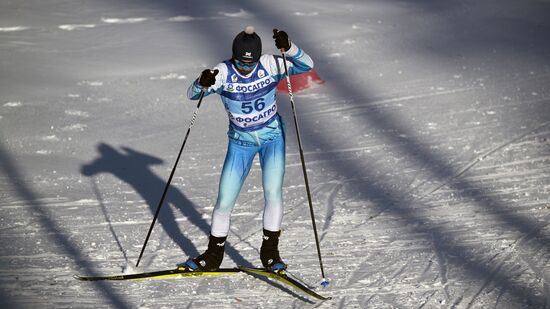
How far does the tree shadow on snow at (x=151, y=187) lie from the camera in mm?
7360

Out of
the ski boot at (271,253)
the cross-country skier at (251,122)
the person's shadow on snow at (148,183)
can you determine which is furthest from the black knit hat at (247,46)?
the person's shadow on snow at (148,183)

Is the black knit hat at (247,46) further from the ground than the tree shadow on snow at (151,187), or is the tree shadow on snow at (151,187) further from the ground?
the black knit hat at (247,46)

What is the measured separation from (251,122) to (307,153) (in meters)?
3.03


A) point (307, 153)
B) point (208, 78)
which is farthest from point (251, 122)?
point (307, 153)

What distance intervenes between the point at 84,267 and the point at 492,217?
3504 millimetres

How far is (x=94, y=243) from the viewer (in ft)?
23.9

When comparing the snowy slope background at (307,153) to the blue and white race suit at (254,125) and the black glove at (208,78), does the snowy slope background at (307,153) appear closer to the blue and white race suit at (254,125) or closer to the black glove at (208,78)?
the blue and white race suit at (254,125)

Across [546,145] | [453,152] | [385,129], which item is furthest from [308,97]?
[546,145]

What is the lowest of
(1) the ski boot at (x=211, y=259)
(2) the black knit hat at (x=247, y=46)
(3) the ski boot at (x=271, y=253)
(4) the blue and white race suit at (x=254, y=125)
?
(1) the ski boot at (x=211, y=259)

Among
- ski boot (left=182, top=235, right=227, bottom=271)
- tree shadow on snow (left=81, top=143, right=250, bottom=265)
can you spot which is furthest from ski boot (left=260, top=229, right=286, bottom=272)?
tree shadow on snow (left=81, top=143, right=250, bottom=265)

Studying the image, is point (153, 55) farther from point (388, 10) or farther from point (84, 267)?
point (84, 267)

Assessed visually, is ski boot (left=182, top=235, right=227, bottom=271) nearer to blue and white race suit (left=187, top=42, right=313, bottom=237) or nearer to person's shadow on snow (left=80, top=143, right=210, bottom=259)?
blue and white race suit (left=187, top=42, right=313, bottom=237)

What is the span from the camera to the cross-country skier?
234 inches

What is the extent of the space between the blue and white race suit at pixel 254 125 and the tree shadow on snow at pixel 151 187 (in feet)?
2.55
